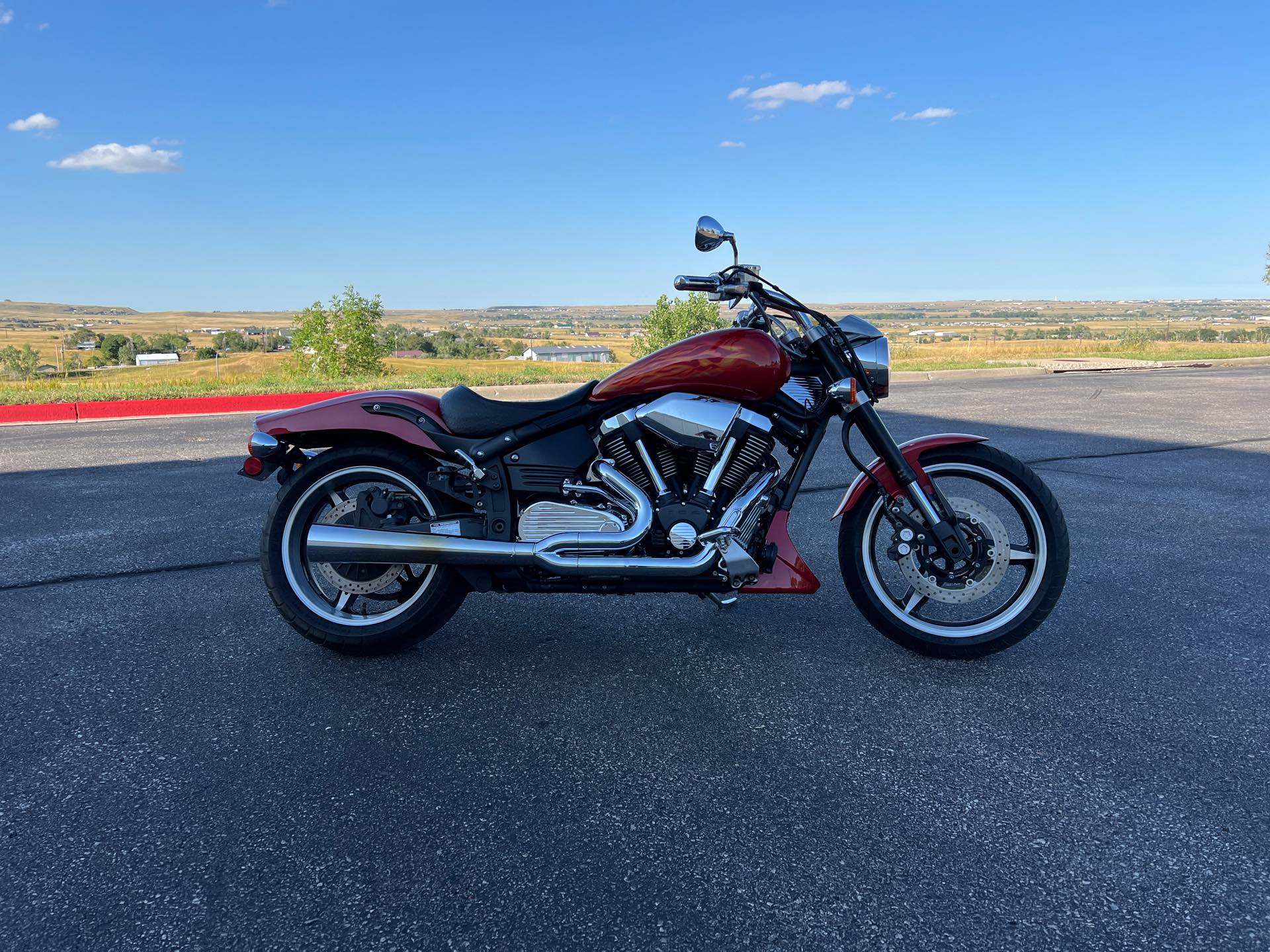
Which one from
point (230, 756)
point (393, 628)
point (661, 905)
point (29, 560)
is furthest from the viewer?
point (29, 560)

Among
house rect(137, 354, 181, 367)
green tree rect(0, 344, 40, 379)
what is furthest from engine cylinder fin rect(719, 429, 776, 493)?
house rect(137, 354, 181, 367)

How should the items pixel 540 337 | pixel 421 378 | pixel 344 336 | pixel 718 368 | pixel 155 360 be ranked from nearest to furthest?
1. pixel 718 368
2. pixel 421 378
3. pixel 344 336
4. pixel 155 360
5. pixel 540 337

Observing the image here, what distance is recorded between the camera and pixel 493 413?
3533mm

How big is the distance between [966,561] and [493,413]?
2058mm

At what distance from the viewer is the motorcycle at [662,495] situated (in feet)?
11.1

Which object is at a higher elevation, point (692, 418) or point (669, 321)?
point (669, 321)

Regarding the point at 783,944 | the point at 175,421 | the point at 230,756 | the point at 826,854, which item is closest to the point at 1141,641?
the point at 826,854

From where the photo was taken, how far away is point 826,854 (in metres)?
2.31

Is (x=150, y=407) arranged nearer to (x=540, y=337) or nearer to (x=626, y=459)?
(x=626, y=459)

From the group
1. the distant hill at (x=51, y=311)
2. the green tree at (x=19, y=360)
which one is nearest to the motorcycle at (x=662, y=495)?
the green tree at (x=19, y=360)

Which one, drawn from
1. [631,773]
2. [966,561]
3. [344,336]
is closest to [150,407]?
[631,773]

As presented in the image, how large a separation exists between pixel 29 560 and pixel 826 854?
488 centimetres

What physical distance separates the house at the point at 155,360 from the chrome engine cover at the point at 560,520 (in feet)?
219

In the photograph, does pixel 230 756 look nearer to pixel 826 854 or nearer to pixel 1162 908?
pixel 826 854
